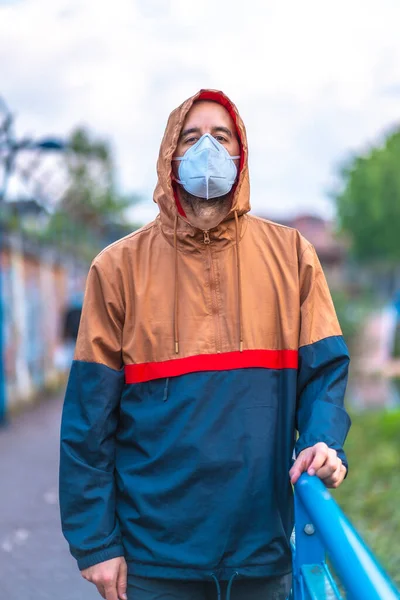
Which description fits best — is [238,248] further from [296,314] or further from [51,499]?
[51,499]

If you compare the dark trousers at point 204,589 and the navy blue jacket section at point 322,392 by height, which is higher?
the navy blue jacket section at point 322,392

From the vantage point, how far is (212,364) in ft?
6.79

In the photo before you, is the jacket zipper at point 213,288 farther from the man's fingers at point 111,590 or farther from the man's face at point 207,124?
the man's fingers at point 111,590

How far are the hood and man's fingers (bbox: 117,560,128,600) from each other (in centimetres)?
90

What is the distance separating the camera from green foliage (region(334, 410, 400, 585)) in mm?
5059

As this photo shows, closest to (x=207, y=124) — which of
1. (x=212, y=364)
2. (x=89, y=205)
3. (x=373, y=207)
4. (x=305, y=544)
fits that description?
(x=212, y=364)

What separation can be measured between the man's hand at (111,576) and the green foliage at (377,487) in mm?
2480

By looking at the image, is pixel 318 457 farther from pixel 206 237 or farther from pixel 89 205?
pixel 89 205

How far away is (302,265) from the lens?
2.16m

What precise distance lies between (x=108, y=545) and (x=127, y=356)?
477mm

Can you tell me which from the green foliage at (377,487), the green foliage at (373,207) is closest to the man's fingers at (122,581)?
the green foliage at (377,487)

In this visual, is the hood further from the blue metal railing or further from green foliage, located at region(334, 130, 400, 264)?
green foliage, located at region(334, 130, 400, 264)

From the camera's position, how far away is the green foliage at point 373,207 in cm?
5644

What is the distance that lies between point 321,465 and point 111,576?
62 centimetres
